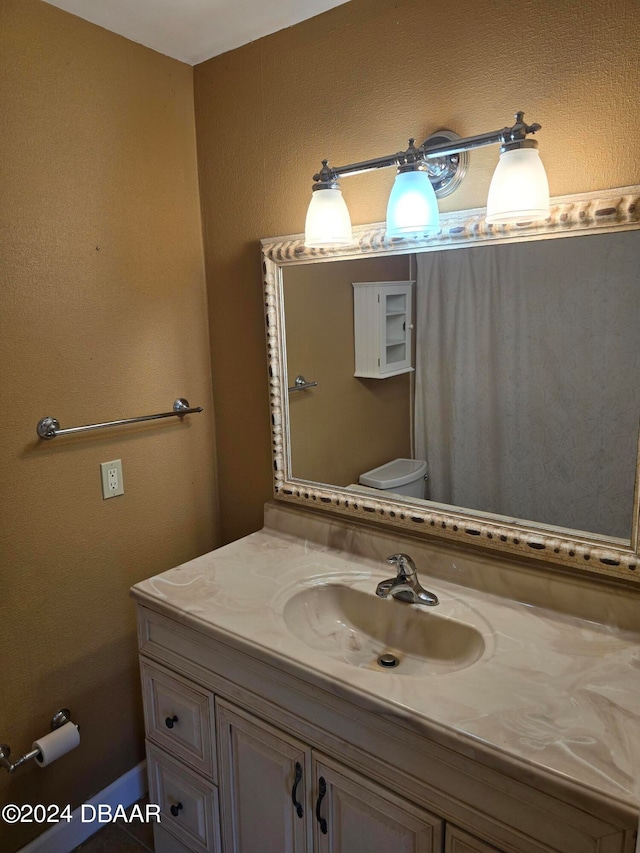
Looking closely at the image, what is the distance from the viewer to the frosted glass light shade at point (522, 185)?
3.68ft

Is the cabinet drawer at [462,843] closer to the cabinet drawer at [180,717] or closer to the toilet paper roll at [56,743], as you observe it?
the cabinet drawer at [180,717]

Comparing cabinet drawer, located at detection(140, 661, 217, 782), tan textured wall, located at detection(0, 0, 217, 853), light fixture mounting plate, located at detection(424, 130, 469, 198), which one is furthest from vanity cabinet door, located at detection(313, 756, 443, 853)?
light fixture mounting plate, located at detection(424, 130, 469, 198)

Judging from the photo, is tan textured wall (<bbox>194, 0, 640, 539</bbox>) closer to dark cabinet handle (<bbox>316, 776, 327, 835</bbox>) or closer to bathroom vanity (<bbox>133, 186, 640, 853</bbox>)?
bathroom vanity (<bbox>133, 186, 640, 853</bbox>)

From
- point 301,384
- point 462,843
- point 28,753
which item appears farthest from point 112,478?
point 462,843

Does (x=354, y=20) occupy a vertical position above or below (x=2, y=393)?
above

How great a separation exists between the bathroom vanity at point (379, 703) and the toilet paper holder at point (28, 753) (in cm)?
28

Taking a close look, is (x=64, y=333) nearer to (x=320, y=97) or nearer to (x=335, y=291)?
(x=335, y=291)

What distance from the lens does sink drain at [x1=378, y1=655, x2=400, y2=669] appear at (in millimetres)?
1320

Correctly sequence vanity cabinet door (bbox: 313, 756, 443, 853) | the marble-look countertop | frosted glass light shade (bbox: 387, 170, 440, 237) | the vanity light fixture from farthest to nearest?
frosted glass light shade (bbox: 387, 170, 440, 237) < the vanity light fixture < vanity cabinet door (bbox: 313, 756, 443, 853) < the marble-look countertop

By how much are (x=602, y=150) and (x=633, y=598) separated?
2.89ft

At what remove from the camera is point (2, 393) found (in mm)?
1471

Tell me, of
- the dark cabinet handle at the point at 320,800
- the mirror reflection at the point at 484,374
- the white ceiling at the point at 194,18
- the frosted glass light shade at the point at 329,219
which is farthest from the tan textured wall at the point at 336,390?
the dark cabinet handle at the point at 320,800

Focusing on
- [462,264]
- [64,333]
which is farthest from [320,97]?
[64,333]

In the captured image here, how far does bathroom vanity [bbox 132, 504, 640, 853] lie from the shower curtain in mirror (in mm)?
174
